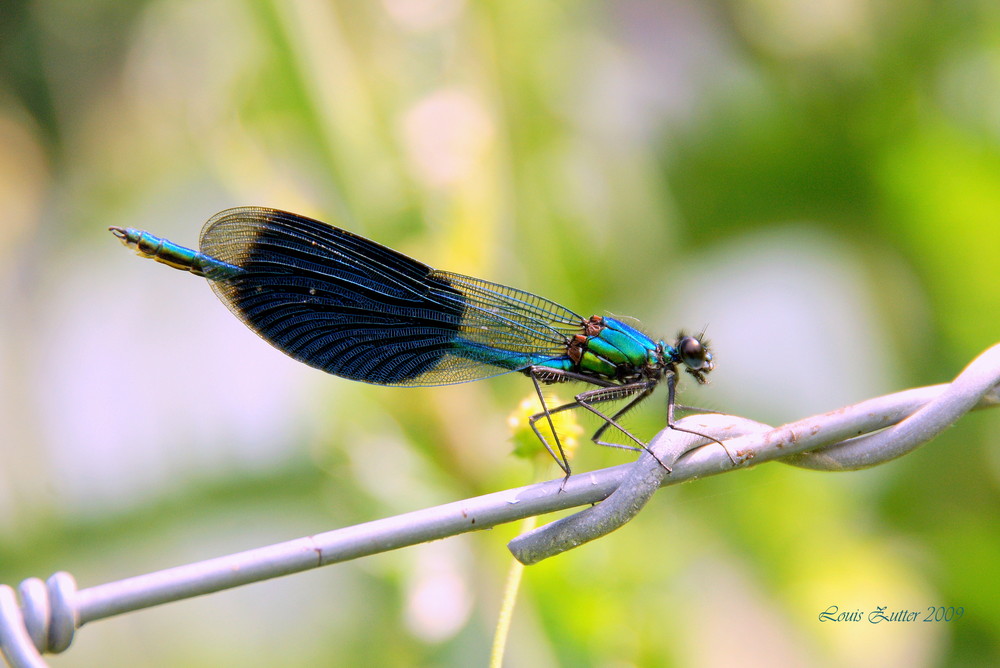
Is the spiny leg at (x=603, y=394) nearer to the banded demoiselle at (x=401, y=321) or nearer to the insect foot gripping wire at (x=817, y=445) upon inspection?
the banded demoiselle at (x=401, y=321)

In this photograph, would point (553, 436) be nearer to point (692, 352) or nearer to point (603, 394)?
point (603, 394)

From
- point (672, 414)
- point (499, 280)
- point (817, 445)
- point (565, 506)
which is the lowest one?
point (565, 506)

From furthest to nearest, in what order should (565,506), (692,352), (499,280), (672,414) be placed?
(499,280), (692,352), (672,414), (565,506)

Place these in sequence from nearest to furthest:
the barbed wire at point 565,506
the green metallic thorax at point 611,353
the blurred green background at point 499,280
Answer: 1. the barbed wire at point 565,506
2. the green metallic thorax at point 611,353
3. the blurred green background at point 499,280

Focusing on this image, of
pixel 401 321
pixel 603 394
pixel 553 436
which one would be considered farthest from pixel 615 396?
pixel 401 321

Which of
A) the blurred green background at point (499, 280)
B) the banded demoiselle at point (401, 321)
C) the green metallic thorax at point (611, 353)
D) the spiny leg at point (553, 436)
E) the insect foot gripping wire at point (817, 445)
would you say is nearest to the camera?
the insect foot gripping wire at point (817, 445)

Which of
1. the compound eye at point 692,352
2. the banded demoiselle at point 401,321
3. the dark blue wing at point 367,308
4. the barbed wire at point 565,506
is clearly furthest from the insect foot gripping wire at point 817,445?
the dark blue wing at point 367,308

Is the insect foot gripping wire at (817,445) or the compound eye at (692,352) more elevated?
the compound eye at (692,352)

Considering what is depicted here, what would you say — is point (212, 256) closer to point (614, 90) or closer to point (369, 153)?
point (369, 153)
